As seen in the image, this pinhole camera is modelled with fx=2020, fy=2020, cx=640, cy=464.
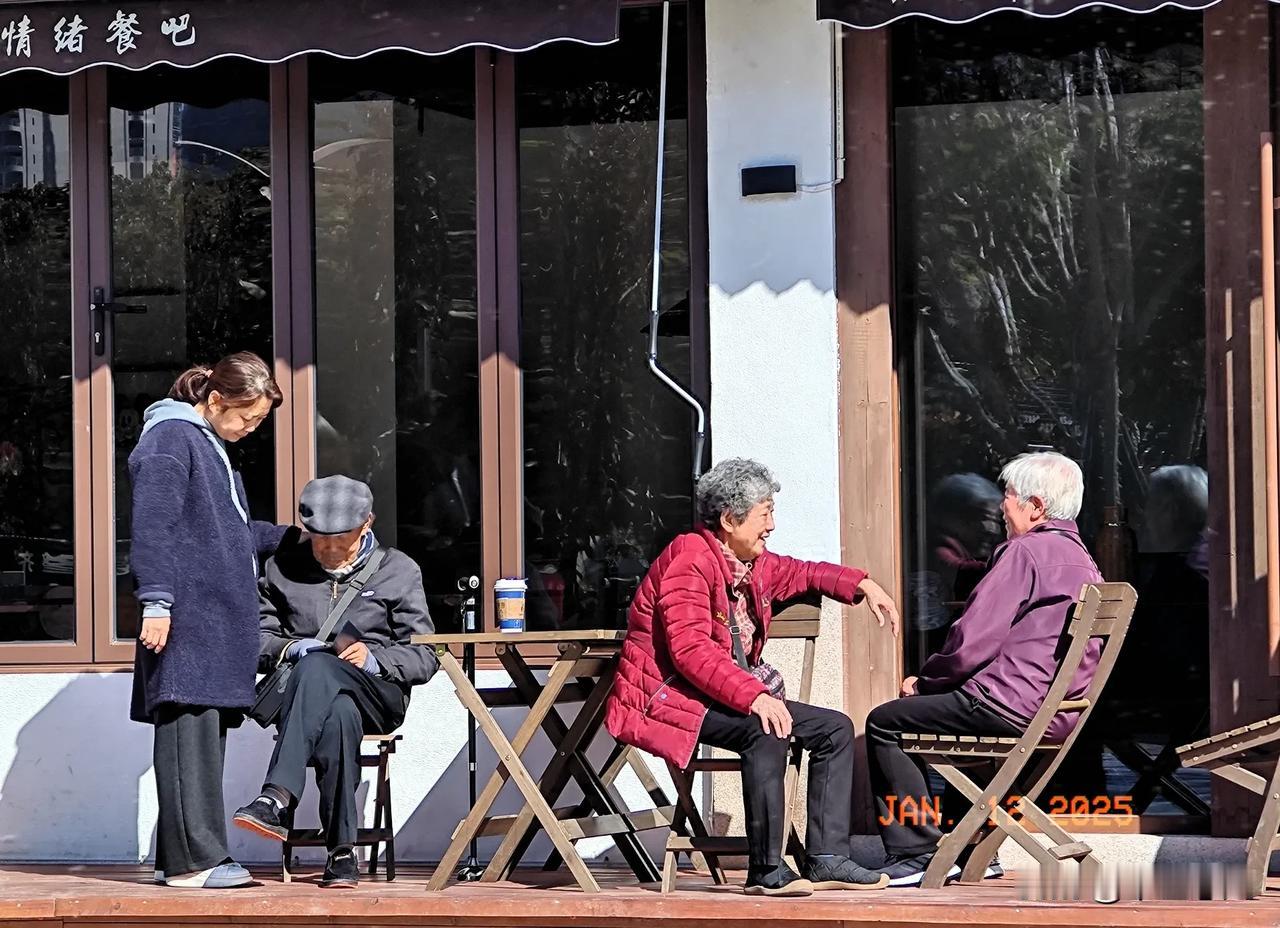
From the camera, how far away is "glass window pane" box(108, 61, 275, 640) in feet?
24.7

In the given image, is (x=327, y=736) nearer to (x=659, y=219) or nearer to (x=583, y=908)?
(x=583, y=908)

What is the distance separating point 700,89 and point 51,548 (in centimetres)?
296

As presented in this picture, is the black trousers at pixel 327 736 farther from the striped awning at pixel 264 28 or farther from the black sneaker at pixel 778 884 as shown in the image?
the striped awning at pixel 264 28

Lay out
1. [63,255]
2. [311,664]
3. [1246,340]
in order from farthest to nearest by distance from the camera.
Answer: [63,255], [1246,340], [311,664]

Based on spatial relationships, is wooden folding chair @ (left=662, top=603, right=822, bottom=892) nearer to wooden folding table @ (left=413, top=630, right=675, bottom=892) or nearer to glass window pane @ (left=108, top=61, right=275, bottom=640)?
wooden folding table @ (left=413, top=630, right=675, bottom=892)

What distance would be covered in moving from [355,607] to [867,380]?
6.30 ft

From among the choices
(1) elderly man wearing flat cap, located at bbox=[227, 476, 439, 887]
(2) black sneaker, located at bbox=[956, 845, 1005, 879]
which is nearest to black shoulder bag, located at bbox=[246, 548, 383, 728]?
(1) elderly man wearing flat cap, located at bbox=[227, 476, 439, 887]

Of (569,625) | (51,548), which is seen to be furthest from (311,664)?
(51,548)

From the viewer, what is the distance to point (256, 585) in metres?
6.46

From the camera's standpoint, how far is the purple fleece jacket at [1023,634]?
6.11 meters

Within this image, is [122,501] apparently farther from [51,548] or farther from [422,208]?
[422,208]

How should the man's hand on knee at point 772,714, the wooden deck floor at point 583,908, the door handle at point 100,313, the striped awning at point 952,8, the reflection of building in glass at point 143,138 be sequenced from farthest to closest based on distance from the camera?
the reflection of building in glass at point 143,138 < the door handle at point 100,313 < the striped awning at point 952,8 < the man's hand on knee at point 772,714 < the wooden deck floor at point 583,908

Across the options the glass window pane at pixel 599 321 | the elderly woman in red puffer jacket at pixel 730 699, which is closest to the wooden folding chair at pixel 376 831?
the elderly woman in red puffer jacket at pixel 730 699

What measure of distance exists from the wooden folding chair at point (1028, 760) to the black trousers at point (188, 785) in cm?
215
